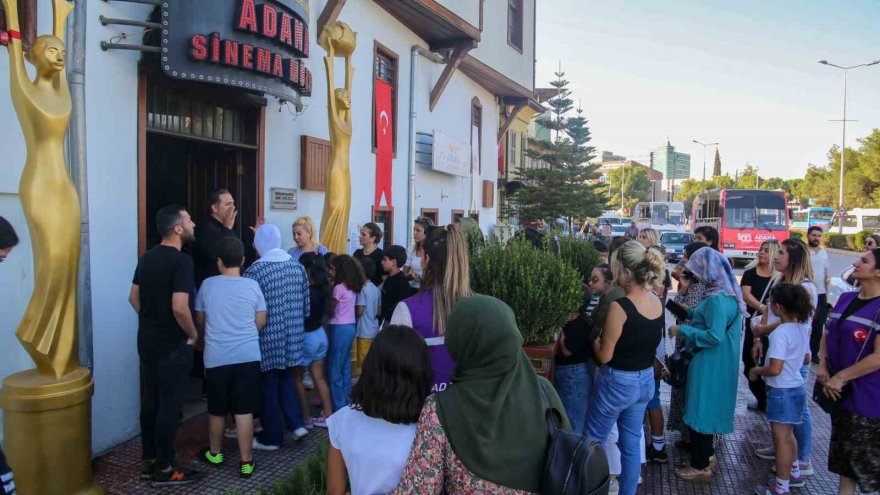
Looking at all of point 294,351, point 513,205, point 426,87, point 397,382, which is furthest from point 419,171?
point 513,205

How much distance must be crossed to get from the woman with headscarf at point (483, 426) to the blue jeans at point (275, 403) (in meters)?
3.45

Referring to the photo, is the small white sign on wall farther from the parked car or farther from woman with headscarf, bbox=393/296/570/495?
the parked car

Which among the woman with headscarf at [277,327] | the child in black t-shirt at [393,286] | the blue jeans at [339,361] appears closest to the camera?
the woman with headscarf at [277,327]

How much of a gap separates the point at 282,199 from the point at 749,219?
21204 mm

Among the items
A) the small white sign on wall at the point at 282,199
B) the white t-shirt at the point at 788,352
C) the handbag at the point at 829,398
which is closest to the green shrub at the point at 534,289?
the white t-shirt at the point at 788,352

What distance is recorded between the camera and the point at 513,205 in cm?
2589

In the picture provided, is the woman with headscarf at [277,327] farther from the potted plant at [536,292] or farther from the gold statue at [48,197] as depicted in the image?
the potted plant at [536,292]

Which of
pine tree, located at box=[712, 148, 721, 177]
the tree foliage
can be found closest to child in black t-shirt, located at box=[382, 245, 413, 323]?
the tree foliage

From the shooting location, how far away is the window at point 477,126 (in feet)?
54.0

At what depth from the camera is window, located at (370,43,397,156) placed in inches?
416

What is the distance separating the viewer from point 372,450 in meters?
2.19

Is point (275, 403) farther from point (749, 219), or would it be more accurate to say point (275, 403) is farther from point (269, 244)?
point (749, 219)

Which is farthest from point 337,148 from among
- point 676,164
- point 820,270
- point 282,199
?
point 676,164

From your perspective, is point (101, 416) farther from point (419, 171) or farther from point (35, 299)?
point (419, 171)
